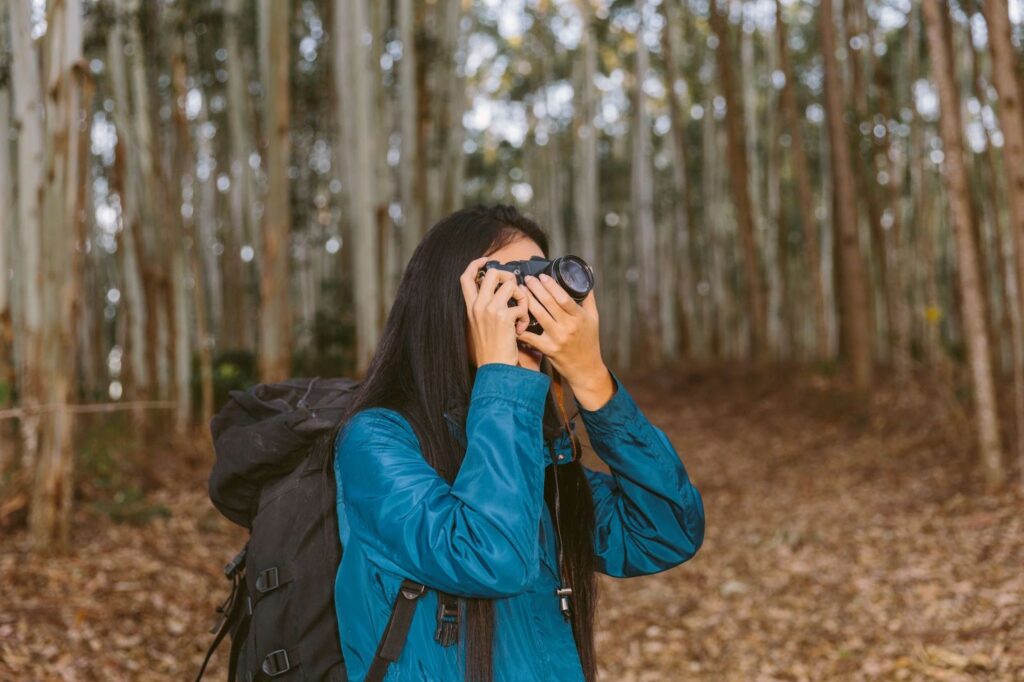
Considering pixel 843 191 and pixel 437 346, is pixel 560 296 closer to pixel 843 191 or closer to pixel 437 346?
pixel 437 346

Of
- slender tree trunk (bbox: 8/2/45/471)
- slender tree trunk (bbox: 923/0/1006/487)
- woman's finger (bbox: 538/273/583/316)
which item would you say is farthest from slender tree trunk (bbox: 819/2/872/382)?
woman's finger (bbox: 538/273/583/316)

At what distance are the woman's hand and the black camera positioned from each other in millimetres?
19

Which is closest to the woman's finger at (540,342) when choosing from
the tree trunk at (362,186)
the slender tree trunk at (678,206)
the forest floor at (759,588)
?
the forest floor at (759,588)

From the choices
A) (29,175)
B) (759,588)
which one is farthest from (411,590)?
(29,175)

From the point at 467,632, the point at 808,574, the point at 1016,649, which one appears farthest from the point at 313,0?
the point at 467,632

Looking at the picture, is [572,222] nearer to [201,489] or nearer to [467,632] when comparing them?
[201,489]

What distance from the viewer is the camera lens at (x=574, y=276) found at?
1430 mm

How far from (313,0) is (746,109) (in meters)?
10.00

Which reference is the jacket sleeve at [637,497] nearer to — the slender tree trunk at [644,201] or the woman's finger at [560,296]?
the woman's finger at [560,296]

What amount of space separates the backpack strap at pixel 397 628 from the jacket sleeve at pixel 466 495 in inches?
1.1

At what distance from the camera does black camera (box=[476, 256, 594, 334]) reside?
1.43 metres

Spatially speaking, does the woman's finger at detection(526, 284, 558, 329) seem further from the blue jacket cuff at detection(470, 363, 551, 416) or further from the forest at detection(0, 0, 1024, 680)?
the forest at detection(0, 0, 1024, 680)

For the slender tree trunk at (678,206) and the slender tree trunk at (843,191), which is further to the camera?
the slender tree trunk at (678,206)

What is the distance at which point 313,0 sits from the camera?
13617mm
